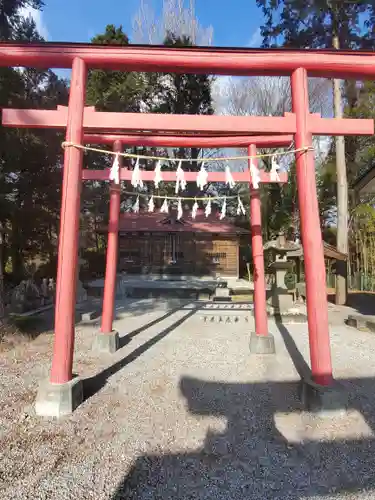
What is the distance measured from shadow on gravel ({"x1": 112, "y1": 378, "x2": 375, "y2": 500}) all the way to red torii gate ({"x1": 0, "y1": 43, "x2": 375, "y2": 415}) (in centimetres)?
81

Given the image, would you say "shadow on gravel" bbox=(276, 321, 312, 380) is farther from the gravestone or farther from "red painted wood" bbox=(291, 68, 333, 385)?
the gravestone

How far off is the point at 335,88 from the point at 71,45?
11875 millimetres

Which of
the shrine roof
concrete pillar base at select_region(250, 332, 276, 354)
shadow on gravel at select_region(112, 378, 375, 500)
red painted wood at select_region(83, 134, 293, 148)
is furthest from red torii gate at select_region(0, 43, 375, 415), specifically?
the shrine roof

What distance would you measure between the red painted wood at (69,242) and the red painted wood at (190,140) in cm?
135

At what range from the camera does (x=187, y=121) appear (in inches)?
142

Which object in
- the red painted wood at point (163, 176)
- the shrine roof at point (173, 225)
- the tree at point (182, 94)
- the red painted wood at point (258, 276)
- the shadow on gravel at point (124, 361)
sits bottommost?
the shadow on gravel at point (124, 361)

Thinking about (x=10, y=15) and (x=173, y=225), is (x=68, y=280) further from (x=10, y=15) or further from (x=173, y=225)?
(x=173, y=225)

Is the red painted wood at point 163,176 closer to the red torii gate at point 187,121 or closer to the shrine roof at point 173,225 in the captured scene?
the red torii gate at point 187,121

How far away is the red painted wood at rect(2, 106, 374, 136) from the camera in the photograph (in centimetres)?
355

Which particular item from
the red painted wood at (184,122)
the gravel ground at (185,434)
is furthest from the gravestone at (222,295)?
the red painted wood at (184,122)

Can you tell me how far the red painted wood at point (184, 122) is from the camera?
11.7 feet

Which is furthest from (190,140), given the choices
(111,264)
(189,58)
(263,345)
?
(263,345)

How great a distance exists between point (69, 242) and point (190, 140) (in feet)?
8.19

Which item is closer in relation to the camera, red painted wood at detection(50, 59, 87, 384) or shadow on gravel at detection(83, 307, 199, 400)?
red painted wood at detection(50, 59, 87, 384)
